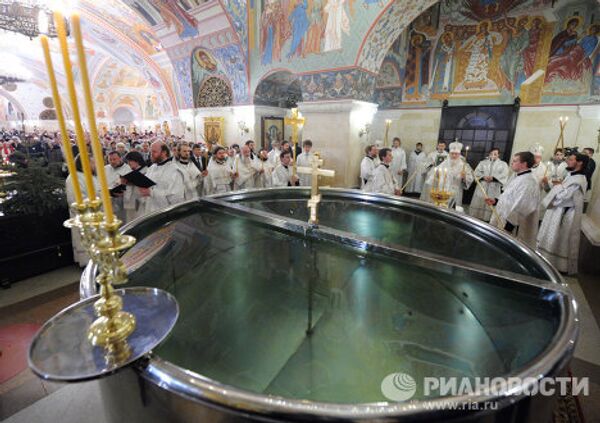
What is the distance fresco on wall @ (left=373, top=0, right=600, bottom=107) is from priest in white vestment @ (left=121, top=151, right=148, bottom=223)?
1036 centimetres

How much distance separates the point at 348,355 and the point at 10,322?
3.50 metres

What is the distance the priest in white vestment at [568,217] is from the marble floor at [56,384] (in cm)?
41

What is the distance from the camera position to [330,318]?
2.00m

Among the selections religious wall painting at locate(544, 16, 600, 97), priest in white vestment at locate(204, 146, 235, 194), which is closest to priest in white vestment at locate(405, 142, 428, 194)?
religious wall painting at locate(544, 16, 600, 97)

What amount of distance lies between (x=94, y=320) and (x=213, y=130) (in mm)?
13818

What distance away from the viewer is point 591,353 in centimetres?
283

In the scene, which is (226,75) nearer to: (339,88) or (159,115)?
(339,88)

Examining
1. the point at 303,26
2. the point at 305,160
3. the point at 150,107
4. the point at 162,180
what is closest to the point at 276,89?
the point at 303,26

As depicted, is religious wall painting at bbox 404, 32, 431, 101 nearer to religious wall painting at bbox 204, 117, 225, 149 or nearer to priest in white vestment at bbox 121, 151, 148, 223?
religious wall painting at bbox 204, 117, 225, 149

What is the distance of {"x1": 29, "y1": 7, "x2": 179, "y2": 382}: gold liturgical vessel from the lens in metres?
0.78

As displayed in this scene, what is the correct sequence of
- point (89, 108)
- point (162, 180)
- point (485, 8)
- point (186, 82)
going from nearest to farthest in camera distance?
point (89, 108)
point (162, 180)
point (485, 8)
point (186, 82)

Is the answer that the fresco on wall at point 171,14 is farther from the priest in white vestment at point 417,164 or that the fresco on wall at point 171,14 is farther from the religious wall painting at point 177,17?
the priest in white vestment at point 417,164

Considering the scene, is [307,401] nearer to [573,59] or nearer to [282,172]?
[282,172]

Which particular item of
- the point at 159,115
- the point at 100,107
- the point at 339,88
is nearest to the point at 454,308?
the point at 339,88
